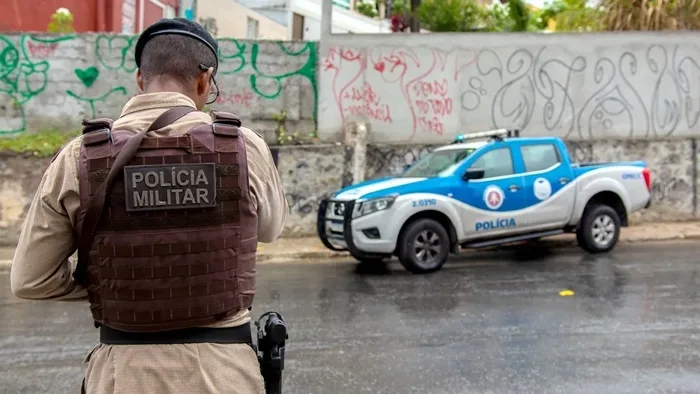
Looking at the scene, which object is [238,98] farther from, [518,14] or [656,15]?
[656,15]

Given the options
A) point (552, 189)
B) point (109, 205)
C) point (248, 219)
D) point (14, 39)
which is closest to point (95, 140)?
point (109, 205)

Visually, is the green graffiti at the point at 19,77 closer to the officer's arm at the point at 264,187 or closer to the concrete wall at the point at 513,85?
the concrete wall at the point at 513,85

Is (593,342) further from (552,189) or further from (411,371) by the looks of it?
(552,189)

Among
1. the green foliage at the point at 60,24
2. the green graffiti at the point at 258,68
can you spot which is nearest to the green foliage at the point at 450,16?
the green graffiti at the point at 258,68

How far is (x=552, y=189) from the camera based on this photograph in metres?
9.87

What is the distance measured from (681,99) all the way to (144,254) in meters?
14.0

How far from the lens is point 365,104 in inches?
519

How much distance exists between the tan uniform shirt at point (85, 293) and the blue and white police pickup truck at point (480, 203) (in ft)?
22.5

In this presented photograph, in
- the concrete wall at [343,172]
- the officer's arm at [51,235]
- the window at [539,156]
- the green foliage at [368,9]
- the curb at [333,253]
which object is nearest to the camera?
the officer's arm at [51,235]

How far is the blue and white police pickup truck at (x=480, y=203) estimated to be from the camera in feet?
29.2

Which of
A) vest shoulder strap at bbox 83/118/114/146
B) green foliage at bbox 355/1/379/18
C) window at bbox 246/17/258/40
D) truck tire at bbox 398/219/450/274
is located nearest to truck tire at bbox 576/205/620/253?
truck tire at bbox 398/219/450/274

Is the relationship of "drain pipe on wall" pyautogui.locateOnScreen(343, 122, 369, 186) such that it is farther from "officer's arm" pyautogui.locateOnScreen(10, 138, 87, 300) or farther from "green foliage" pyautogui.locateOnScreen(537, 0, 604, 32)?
"officer's arm" pyautogui.locateOnScreen(10, 138, 87, 300)

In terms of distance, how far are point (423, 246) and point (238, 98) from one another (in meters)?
5.61

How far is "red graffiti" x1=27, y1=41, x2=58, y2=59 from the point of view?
482 inches
